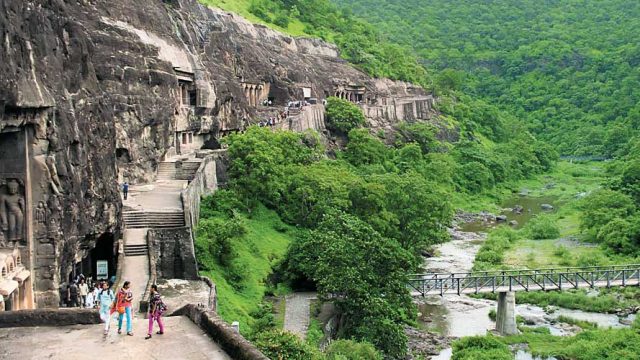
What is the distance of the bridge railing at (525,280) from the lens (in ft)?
142

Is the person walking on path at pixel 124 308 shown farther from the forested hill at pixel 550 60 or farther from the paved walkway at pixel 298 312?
the forested hill at pixel 550 60

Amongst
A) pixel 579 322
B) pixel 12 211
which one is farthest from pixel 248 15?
pixel 12 211

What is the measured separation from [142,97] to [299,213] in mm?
15031

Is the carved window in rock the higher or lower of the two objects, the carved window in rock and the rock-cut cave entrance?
the higher

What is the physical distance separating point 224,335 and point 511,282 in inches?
1229

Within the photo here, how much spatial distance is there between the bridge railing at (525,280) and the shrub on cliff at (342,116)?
3453cm

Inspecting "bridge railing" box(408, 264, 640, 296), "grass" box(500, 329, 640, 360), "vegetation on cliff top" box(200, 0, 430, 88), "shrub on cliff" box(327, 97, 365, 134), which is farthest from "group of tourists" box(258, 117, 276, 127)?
"vegetation on cliff top" box(200, 0, 430, 88)

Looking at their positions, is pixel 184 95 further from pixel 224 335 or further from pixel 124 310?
pixel 224 335

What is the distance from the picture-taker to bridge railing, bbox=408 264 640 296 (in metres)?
43.3

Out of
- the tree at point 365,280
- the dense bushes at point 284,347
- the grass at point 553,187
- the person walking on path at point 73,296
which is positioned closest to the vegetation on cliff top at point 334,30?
the grass at point 553,187

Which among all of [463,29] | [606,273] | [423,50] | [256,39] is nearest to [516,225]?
[606,273]

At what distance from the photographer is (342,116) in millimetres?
80000

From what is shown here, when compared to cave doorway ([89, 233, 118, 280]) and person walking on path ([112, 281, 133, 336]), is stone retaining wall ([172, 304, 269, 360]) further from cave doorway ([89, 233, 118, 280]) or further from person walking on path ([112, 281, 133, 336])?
cave doorway ([89, 233, 118, 280])

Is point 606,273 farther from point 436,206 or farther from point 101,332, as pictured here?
point 101,332
